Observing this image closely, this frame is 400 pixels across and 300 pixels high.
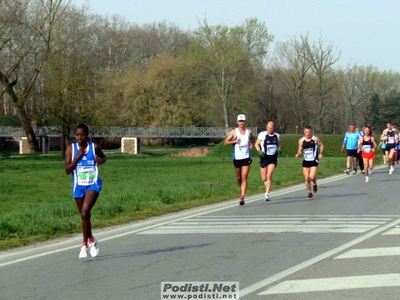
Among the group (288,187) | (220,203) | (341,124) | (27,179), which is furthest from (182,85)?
(220,203)

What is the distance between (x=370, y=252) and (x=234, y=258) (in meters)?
1.87

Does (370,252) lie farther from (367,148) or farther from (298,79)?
(298,79)

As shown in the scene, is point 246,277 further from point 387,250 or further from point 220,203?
point 220,203

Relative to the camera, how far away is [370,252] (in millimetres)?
10328

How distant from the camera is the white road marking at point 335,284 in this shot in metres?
7.94

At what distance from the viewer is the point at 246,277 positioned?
28.6 ft

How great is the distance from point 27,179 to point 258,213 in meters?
16.2

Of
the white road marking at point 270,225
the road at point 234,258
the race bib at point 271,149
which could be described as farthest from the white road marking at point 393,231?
the race bib at point 271,149

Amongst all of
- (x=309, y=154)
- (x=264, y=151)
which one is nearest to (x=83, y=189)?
(x=264, y=151)

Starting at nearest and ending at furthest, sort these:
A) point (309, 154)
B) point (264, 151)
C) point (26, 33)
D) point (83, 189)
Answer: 1. point (83, 189)
2. point (264, 151)
3. point (309, 154)
4. point (26, 33)

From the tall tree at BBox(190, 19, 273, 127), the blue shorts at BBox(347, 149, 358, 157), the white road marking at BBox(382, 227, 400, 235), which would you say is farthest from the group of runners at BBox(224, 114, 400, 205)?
the tall tree at BBox(190, 19, 273, 127)

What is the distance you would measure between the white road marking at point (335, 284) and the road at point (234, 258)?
11 mm

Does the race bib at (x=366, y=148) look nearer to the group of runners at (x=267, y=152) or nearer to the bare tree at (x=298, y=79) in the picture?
the group of runners at (x=267, y=152)

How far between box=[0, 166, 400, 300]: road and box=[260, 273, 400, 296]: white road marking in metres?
0.01
